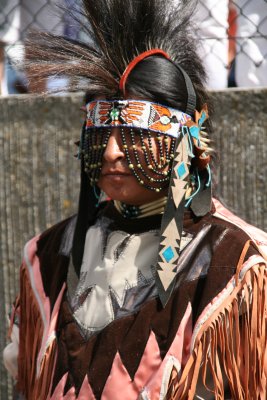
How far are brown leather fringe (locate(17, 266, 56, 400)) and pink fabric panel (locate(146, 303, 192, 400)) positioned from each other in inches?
18.1

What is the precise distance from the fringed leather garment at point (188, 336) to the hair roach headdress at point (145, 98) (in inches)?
2.6

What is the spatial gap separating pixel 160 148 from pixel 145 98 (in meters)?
0.15

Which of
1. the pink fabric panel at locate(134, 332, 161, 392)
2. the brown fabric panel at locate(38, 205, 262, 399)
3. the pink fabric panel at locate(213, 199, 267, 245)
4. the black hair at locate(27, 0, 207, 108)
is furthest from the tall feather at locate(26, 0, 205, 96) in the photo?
the pink fabric panel at locate(134, 332, 161, 392)

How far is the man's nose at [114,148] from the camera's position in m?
2.15

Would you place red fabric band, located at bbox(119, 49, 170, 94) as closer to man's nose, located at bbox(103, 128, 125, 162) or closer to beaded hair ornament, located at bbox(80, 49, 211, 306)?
beaded hair ornament, located at bbox(80, 49, 211, 306)

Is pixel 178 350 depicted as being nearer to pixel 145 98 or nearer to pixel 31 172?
pixel 145 98

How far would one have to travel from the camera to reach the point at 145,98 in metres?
2.18

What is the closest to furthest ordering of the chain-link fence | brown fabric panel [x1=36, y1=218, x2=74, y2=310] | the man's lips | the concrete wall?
the man's lips
brown fabric panel [x1=36, y1=218, x2=74, y2=310]
the chain-link fence
the concrete wall

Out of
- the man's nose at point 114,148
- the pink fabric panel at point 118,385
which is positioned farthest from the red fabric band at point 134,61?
the pink fabric panel at point 118,385

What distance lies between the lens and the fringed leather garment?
208 cm

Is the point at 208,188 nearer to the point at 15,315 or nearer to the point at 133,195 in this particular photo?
the point at 133,195

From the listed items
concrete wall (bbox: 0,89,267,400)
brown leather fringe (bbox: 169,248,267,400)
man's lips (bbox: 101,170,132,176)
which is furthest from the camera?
concrete wall (bbox: 0,89,267,400)

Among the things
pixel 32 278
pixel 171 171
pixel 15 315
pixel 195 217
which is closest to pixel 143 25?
pixel 171 171

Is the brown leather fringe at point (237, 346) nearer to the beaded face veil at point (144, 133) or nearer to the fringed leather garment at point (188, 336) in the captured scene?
the fringed leather garment at point (188, 336)
